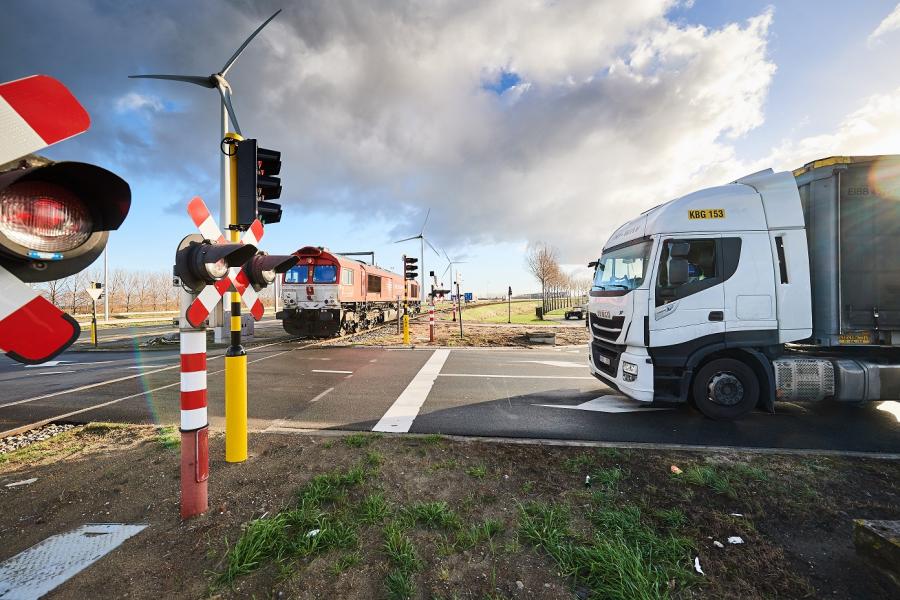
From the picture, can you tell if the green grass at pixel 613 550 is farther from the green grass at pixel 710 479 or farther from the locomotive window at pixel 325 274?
the locomotive window at pixel 325 274

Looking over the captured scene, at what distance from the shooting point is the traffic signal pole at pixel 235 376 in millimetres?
2832

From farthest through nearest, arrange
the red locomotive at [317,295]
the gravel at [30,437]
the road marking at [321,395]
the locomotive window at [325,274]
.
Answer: the locomotive window at [325,274] < the red locomotive at [317,295] < the road marking at [321,395] < the gravel at [30,437]

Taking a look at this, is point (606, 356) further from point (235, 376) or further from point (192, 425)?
point (192, 425)

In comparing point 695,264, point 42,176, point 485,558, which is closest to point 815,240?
point 695,264

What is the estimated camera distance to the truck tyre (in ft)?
15.0

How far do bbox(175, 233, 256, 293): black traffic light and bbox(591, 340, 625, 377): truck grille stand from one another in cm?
477

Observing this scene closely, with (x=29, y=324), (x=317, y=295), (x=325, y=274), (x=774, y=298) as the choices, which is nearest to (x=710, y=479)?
(x=774, y=298)

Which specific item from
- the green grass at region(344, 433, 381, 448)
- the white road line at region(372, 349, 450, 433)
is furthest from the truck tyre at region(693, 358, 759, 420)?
the green grass at region(344, 433, 381, 448)

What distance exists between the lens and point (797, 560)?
204cm

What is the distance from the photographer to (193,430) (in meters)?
2.33

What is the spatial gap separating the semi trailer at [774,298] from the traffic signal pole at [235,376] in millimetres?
4591

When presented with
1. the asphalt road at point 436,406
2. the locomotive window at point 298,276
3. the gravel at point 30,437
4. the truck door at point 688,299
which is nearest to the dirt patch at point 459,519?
the gravel at point 30,437

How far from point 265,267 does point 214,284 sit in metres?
0.39

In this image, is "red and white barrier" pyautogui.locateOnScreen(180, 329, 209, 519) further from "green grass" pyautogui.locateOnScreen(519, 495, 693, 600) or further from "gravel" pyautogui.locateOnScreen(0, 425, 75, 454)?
"gravel" pyautogui.locateOnScreen(0, 425, 75, 454)
